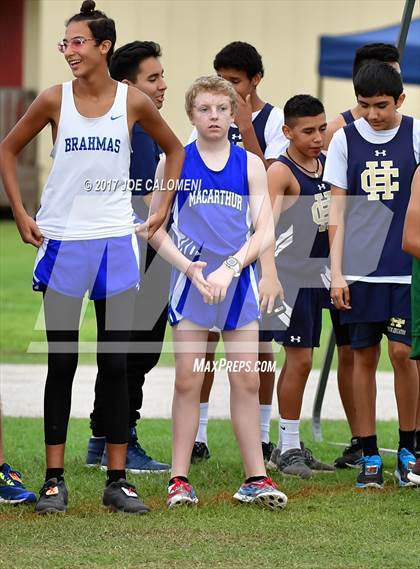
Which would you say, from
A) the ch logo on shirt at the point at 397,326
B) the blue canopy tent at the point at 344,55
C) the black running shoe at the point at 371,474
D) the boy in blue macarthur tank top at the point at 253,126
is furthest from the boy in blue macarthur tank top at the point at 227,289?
the blue canopy tent at the point at 344,55

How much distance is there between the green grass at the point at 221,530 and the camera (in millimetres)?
4285

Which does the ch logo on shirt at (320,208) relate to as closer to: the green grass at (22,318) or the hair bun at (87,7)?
the hair bun at (87,7)

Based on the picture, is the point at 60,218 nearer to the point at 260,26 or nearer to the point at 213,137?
the point at 213,137

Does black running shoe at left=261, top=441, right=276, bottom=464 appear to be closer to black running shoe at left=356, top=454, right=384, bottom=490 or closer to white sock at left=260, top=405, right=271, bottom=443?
white sock at left=260, top=405, right=271, bottom=443

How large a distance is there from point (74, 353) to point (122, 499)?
62 cm

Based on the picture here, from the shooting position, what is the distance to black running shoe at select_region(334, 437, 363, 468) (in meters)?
6.38

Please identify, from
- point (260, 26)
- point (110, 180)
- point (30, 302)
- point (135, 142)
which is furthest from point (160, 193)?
point (260, 26)

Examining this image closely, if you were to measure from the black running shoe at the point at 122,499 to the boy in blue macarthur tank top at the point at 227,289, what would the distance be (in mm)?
224

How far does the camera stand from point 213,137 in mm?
5262

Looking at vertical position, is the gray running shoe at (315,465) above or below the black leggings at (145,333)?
below

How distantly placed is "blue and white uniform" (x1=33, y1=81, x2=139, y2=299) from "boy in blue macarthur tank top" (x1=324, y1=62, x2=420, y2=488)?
116 cm

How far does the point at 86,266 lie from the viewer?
504 cm

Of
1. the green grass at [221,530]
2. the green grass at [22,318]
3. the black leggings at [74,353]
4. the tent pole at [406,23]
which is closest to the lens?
the green grass at [221,530]

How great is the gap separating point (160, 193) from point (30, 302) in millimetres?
9193
